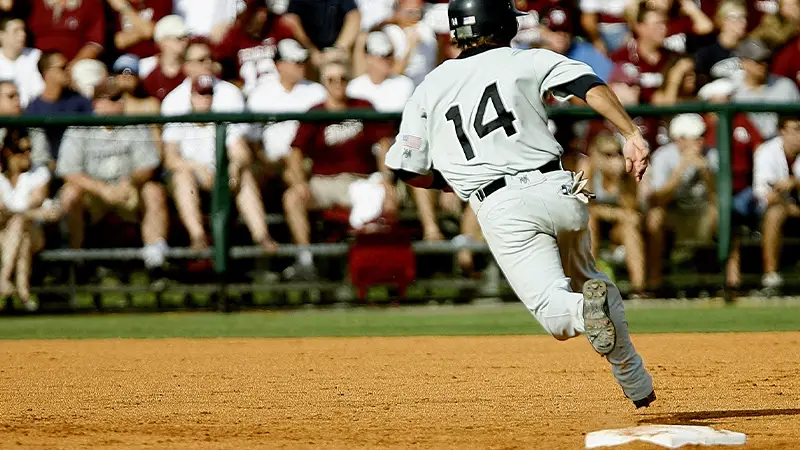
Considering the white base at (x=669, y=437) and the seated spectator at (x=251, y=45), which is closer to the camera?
the white base at (x=669, y=437)

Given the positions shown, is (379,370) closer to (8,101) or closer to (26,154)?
(26,154)

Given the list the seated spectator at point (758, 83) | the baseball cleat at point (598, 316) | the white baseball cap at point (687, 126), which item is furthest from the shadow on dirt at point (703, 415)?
the seated spectator at point (758, 83)

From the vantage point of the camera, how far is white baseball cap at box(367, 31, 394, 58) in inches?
400

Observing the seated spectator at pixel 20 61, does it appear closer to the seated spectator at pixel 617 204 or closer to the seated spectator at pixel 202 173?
the seated spectator at pixel 202 173

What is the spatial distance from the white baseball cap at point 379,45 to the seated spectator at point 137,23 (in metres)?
1.88

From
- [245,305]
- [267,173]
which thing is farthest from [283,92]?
[245,305]

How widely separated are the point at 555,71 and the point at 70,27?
7218 mm

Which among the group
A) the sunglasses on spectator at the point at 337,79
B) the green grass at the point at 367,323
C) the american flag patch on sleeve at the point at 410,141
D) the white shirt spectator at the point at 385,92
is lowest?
the green grass at the point at 367,323

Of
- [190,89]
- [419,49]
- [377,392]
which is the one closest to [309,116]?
[190,89]

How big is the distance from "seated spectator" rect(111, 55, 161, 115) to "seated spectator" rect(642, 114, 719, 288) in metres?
4.08

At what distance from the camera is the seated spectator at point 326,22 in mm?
10891

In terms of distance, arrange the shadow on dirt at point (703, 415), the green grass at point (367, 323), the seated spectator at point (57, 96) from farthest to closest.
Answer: the seated spectator at point (57, 96), the green grass at point (367, 323), the shadow on dirt at point (703, 415)

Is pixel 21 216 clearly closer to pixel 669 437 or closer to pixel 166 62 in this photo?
pixel 166 62

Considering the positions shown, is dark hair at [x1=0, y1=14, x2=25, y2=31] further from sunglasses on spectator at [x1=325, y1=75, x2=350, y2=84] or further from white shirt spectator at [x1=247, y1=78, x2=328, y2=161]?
sunglasses on spectator at [x1=325, y1=75, x2=350, y2=84]
